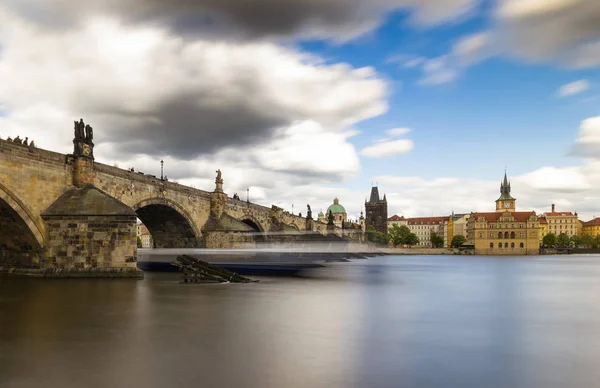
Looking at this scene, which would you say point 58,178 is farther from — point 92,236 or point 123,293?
point 123,293

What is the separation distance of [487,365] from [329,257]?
54799mm

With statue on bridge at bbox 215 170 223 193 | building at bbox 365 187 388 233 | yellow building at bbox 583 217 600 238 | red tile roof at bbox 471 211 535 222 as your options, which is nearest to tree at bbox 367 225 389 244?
building at bbox 365 187 388 233

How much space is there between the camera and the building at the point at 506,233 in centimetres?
12725

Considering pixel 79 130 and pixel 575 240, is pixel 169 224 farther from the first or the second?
pixel 575 240

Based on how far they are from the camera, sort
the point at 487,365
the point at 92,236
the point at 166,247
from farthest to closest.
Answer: the point at 166,247 < the point at 92,236 < the point at 487,365

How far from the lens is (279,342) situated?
29.1 ft

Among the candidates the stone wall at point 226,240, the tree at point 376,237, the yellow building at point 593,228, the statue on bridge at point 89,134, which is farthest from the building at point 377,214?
the statue on bridge at point 89,134

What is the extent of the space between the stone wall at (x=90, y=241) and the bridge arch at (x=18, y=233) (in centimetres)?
58

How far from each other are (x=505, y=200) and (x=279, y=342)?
163304 millimetres

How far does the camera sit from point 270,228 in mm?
58250

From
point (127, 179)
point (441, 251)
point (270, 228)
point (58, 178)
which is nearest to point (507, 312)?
point (58, 178)

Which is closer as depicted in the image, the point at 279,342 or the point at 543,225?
the point at 279,342

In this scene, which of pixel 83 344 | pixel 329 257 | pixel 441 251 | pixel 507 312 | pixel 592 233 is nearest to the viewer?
pixel 83 344

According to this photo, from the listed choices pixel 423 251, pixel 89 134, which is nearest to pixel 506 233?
pixel 423 251
